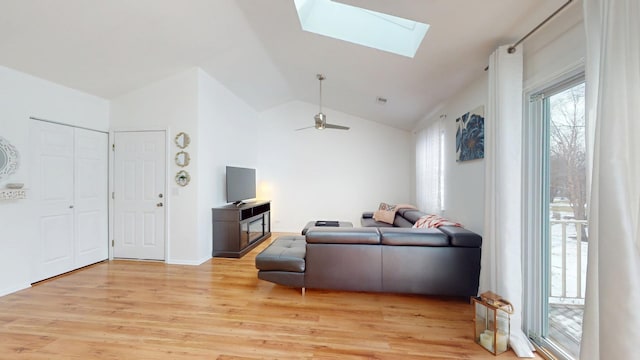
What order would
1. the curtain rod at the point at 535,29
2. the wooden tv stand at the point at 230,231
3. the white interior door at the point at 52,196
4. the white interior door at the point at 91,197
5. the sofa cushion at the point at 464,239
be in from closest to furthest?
the curtain rod at the point at 535,29 < the sofa cushion at the point at 464,239 < the white interior door at the point at 52,196 < the white interior door at the point at 91,197 < the wooden tv stand at the point at 230,231

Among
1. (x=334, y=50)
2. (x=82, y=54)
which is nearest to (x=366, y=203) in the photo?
(x=334, y=50)

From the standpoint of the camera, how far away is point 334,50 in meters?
3.34

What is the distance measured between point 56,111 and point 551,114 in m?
5.57

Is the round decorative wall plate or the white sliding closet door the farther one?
the white sliding closet door

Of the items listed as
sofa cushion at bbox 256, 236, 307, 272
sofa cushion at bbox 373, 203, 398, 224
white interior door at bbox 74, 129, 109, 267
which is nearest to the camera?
sofa cushion at bbox 256, 236, 307, 272

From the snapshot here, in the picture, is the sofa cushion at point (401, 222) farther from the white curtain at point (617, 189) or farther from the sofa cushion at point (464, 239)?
the white curtain at point (617, 189)

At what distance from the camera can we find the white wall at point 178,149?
4082 millimetres

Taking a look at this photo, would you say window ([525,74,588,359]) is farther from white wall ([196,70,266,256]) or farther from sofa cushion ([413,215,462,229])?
white wall ([196,70,266,256])

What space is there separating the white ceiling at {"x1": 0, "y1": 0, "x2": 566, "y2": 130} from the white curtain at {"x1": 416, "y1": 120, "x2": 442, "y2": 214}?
535 millimetres

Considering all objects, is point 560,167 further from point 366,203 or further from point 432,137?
point 366,203

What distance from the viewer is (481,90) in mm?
2984

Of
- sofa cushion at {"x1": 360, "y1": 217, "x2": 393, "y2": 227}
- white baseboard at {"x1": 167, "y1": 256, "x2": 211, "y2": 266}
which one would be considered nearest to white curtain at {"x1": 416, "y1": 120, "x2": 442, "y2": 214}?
sofa cushion at {"x1": 360, "y1": 217, "x2": 393, "y2": 227}

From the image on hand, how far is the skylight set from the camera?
2.91 metres

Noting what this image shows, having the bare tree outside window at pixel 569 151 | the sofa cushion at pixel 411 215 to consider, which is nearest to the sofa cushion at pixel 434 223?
the sofa cushion at pixel 411 215
